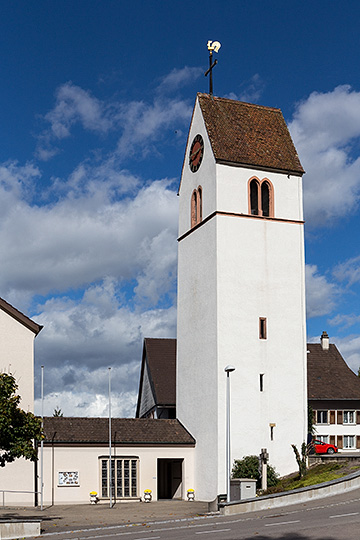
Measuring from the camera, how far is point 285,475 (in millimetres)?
41562

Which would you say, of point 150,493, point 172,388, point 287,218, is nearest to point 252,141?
→ point 287,218

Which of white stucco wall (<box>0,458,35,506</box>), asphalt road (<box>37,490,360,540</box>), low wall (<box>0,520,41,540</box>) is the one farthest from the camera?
white stucco wall (<box>0,458,35,506</box>)

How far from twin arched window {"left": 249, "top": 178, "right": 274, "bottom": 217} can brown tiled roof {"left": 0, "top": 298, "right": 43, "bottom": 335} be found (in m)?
13.9

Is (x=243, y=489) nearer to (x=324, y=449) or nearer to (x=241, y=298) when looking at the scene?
(x=241, y=298)

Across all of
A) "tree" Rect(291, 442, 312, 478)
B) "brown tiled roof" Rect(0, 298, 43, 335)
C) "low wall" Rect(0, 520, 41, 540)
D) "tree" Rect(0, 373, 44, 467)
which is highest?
"brown tiled roof" Rect(0, 298, 43, 335)

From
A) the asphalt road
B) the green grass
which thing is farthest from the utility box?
the asphalt road

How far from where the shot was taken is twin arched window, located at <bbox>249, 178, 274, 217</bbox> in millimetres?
44438

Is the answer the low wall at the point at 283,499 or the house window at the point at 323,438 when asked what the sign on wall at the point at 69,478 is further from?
the house window at the point at 323,438

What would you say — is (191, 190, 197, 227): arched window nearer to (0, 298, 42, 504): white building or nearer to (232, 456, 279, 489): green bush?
(0, 298, 42, 504): white building

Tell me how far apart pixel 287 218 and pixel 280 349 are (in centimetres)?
771

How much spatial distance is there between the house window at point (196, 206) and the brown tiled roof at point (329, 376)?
1871cm

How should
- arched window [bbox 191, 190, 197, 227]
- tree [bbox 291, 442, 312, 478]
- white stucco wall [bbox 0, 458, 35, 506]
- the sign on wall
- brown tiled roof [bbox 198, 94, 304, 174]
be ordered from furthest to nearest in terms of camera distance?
1. arched window [bbox 191, 190, 197, 227]
2. brown tiled roof [bbox 198, 94, 304, 174]
3. the sign on wall
4. tree [bbox 291, 442, 312, 478]
5. white stucco wall [bbox 0, 458, 35, 506]

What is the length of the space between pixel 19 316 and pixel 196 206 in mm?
12904

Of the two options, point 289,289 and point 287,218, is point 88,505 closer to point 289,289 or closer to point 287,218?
point 289,289
